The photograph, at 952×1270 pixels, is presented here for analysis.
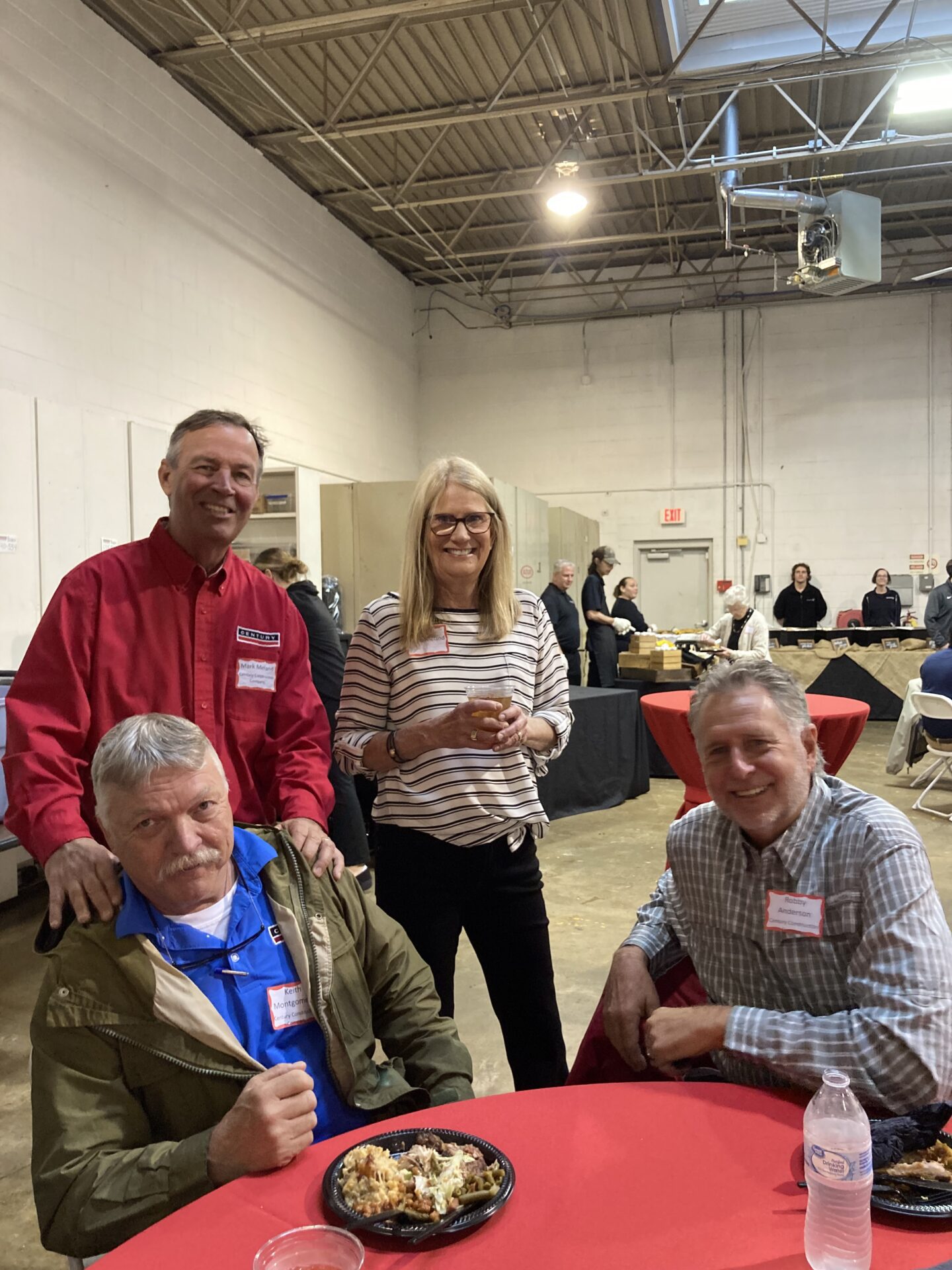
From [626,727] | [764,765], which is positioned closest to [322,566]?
[626,727]

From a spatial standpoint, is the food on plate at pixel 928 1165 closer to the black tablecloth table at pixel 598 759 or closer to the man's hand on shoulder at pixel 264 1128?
the man's hand on shoulder at pixel 264 1128

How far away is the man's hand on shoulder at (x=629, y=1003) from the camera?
1.48m

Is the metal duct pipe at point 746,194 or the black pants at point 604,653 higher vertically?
the metal duct pipe at point 746,194

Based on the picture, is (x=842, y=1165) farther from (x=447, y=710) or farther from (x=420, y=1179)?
(x=447, y=710)

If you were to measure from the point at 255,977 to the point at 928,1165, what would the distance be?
2.89 feet

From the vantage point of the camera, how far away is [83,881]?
52.3 inches

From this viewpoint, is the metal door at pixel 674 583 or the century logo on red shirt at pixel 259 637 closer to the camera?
the century logo on red shirt at pixel 259 637

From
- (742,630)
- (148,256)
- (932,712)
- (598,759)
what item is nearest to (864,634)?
(742,630)

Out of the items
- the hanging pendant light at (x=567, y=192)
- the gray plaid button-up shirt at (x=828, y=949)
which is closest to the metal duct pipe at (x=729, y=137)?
the hanging pendant light at (x=567, y=192)

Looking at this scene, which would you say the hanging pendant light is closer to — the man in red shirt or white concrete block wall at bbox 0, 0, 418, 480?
white concrete block wall at bbox 0, 0, 418, 480

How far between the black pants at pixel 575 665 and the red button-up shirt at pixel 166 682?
701 centimetres

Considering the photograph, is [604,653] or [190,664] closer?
[190,664]

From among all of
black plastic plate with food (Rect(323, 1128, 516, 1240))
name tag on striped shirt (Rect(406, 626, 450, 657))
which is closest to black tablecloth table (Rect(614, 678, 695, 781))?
name tag on striped shirt (Rect(406, 626, 450, 657))

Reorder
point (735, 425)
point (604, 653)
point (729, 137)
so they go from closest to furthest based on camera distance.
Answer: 1. point (729, 137)
2. point (604, 653)
3. point (735, 425)
